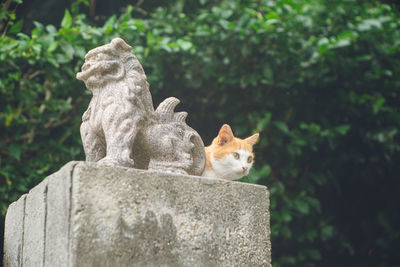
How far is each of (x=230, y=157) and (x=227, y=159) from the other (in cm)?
2

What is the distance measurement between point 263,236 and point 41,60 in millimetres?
1995

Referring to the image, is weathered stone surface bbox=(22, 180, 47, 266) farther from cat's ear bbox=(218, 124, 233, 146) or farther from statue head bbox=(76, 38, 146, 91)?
cat's ear bbox=(218, 124, 233, 146)

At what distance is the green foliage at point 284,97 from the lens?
3.33m

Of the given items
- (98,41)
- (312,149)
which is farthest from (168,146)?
(312,149)

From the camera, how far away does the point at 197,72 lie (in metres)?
3.73

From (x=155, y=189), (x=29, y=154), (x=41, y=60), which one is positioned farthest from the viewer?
(x=29, y=154)

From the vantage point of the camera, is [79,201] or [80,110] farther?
[80,110]

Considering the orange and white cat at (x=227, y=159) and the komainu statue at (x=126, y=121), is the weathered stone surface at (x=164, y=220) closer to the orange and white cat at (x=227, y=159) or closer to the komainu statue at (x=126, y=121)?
the komainu statue at (x=126, y=121)

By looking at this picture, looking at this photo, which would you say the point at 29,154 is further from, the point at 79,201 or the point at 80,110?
the point at 79,201

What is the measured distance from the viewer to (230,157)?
2.24 meters

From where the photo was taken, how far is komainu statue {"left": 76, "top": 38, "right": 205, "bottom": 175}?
5.82 ft

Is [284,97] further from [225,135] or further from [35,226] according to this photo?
[35,226]

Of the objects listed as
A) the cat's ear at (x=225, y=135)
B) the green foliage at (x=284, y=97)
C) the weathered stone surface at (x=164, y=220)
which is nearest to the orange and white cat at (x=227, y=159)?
the cat's ear at (x=225, y=135)

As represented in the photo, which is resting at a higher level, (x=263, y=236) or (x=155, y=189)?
(x=155, y=189)
